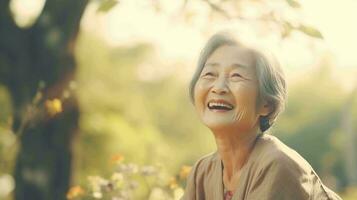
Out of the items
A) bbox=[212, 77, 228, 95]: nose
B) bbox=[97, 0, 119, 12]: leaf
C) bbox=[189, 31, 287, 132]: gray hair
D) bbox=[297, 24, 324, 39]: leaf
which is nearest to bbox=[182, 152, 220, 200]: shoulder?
bbox=[189, 31, 287, 132]: gray hair

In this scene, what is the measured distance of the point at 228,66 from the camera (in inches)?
136

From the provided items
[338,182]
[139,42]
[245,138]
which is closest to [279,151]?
[245,138]

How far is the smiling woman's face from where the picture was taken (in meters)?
3.43

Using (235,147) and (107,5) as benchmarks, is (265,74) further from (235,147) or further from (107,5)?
(107,5)

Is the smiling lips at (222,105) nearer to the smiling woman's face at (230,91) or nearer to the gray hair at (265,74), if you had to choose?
the smiling woman's face at (230,91)

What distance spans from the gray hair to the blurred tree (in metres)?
3.48

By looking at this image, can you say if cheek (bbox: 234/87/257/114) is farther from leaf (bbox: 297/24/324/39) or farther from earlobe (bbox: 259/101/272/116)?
leaf (bbox: 297/24/324/39)

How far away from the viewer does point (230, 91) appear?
3.43 metres

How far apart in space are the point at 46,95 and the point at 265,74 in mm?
3715

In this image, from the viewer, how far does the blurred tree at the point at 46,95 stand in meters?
7.04

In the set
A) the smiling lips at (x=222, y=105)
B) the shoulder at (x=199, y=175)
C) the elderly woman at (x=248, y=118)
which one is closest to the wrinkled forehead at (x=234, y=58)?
the elderly woman at (x=248, y=118)

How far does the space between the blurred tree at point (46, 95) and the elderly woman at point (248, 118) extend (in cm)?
351

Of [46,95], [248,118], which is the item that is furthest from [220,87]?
[46,95]

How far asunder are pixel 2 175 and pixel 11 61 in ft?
3.15
